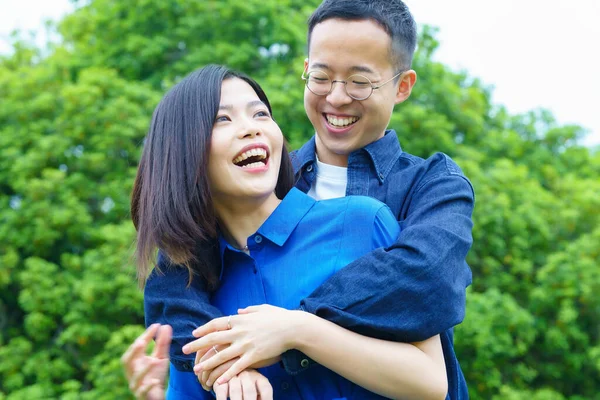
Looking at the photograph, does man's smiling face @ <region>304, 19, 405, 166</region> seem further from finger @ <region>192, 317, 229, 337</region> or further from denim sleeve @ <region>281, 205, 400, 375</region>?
finger @ <region>192, 317, 229, 337</region>

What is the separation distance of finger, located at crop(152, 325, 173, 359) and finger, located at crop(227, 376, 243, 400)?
186 millimetres

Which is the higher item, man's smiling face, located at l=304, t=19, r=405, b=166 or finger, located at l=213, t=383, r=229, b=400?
man's smiling face, located at l=304, t=19, r=405, b=166

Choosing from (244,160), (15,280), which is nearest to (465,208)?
(244,160)

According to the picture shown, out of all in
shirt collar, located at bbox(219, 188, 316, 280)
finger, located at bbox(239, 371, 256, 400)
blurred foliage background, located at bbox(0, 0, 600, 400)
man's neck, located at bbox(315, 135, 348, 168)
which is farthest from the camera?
blurred foliage background, located at bbox(0, 0, 600, 400)

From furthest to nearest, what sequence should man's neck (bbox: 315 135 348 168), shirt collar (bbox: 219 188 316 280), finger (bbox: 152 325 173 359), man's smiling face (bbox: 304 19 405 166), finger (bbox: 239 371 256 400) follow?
man's neck (bbox: 315 135 348 168) → man's smiling face (bbox: 304 19 405 166) → shirt collar (bbox: 219 188 316 280) → finger (bbox: 152 325 173 359) → finger (bbox: 239 371 256 400)

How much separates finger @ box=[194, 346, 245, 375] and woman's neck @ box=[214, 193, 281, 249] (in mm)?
356

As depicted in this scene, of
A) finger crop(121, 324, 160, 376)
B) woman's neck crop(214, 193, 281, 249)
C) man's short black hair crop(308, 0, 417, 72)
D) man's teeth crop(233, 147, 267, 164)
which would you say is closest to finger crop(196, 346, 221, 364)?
finger crop(121, 324, 160, 376)

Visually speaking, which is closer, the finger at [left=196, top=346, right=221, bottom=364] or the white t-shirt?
the finger at [left=196, top=346, right=221, bottom=364]

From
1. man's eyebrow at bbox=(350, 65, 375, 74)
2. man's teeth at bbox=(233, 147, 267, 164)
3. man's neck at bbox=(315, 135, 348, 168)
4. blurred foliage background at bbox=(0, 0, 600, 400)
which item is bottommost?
blurred foliage background at bbox=(0, 0, 600, 400)

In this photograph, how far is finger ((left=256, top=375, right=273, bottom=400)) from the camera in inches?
64.2

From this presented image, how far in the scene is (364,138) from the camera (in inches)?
86.5

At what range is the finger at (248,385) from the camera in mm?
1619

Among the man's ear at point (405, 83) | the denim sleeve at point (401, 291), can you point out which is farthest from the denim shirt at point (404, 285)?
the man's ear at point (405, 83)

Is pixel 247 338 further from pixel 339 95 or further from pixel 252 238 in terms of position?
pixel 339 95
